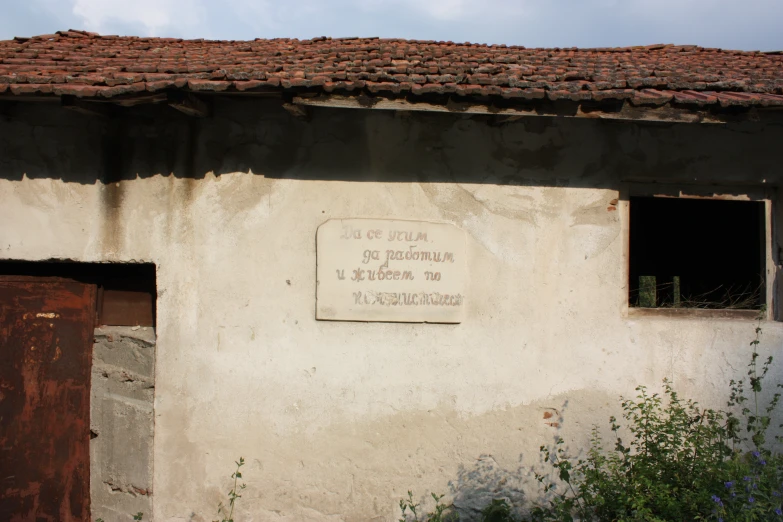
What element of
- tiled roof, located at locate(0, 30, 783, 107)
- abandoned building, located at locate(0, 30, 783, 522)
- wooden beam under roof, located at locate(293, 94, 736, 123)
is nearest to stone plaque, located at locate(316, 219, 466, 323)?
abandoned building, located at locate(0, 30, 783, 522)

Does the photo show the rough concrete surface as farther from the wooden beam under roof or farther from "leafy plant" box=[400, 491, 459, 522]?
the wooden beam under roof

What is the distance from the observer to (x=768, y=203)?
188 inches

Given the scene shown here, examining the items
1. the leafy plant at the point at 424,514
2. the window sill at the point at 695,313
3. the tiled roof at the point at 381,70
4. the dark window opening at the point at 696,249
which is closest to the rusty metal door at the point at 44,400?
the tiled roof at the point at 381,70

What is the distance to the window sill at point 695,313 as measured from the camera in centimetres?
464

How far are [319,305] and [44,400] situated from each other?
2281mm

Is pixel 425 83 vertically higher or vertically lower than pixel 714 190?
higher

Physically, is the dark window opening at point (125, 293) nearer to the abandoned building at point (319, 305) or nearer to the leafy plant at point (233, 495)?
the abandoned building at point (319, 305)

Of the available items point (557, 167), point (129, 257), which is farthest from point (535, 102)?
point (129, 257)

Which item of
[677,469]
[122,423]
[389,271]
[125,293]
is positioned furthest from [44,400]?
[677,469]

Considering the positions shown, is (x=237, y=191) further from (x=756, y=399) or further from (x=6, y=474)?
(x=756, y=399)

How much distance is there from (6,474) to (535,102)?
15.8 ft

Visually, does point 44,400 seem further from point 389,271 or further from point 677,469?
point 677,469

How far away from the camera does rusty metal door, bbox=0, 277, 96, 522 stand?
448 cm

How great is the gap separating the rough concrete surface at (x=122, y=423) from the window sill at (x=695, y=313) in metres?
3.85
